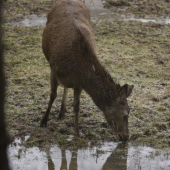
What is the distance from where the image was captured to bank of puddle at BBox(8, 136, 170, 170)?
5.99 m

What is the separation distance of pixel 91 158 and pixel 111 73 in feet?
12.6

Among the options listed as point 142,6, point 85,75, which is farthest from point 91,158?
point 142,6

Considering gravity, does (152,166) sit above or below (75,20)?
below

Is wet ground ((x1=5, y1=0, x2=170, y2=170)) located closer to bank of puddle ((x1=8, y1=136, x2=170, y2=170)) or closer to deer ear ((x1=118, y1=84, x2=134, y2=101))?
bank of puddle ((x1=8, y1=136, x2=170, y2=170))

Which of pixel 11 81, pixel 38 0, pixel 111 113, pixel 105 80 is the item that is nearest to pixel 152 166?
pixel 111 113

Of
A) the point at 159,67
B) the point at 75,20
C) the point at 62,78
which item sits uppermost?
the point at 75,20

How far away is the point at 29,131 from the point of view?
7031 millimetres

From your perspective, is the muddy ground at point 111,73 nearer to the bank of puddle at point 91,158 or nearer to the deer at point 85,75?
the bank of puddle at point 91,158

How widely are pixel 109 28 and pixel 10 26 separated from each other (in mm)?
2730

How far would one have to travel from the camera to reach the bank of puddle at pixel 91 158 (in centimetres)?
599

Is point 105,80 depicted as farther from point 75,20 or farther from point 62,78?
point 75,20

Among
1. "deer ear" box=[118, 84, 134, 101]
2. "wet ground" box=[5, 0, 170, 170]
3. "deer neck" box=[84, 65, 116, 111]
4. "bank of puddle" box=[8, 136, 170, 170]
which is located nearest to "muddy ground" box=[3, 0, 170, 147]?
"wet ground" box=[5, 0, 170, 170]

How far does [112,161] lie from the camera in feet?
20.4

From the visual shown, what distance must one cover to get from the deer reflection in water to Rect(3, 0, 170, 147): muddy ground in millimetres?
374
